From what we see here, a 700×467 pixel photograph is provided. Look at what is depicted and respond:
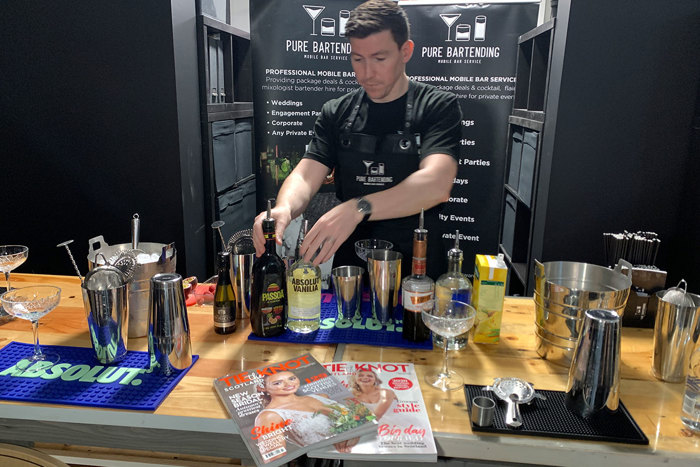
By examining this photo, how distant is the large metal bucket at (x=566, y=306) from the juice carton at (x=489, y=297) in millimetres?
94

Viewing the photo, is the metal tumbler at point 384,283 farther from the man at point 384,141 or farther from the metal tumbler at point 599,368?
the man at point 384,141

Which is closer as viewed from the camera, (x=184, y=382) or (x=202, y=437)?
(x=202, y=437)

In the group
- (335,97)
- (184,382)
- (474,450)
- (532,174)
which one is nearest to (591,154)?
(532,174)

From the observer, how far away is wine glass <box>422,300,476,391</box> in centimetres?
121

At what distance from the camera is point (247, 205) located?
9.07 ft

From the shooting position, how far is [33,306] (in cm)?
131

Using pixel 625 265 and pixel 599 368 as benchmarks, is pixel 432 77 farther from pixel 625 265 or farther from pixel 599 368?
pixel 599 368

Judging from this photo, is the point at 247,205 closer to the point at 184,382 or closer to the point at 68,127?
the point at 68,127

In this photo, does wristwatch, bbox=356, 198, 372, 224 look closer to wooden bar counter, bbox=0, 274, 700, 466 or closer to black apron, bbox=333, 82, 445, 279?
black apron, bbox=333, 82, 445, 279

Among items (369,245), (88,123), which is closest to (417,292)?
(369,245)

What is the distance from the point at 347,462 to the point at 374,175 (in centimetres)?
151

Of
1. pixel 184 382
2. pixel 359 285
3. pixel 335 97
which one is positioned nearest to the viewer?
pixel 184 382

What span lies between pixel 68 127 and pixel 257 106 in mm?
948

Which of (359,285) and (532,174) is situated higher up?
(532,174)
